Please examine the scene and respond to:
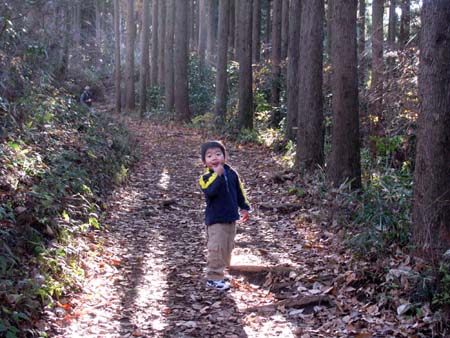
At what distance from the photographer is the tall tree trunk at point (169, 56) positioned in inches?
1067

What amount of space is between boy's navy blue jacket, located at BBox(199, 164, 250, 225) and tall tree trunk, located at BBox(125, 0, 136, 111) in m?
24.8

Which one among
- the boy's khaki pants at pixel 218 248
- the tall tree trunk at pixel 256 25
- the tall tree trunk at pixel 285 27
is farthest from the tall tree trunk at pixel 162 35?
the boy's khaki pants at pixel 218 248

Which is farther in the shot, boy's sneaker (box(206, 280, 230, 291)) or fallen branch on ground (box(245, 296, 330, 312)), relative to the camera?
boy's sneaker (box(206, 280, 230, 291))

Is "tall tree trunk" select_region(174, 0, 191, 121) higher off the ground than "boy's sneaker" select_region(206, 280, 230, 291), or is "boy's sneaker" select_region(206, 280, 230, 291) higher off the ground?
"tall tree trunk" select_region(174, 0, 191, 121)

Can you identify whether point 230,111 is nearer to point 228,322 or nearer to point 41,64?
point 41,64

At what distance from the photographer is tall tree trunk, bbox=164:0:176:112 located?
88.9ft

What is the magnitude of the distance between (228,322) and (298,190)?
17.5ft

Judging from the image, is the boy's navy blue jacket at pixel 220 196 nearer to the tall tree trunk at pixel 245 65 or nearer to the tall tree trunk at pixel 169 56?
the tall tree trunk at pixel 245 65

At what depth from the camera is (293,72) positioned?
15.5 m

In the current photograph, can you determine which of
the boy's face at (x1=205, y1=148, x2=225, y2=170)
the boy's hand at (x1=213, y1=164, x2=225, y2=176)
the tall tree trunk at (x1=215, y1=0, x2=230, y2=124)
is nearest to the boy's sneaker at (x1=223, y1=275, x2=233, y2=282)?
the boy's hand at (x1=213, y1=164, x2=225, y2=176)

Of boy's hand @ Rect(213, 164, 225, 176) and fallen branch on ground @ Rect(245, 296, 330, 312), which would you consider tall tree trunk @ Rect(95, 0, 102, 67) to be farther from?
fallen branch on ground @ Rect(245, 296, 330, 312)

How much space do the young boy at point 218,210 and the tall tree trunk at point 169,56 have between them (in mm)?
21251

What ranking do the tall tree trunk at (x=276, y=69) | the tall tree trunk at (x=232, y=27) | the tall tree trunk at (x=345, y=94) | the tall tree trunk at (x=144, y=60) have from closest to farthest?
1. the tall tree trunk at (x=345, y=94)
2. the tall tree trunk at (x=276, y=69)
3. the tall tree trunk at (x=144, y=60)
4. the tall tree trunk at (x=232, y=27)

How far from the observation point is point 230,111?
2114 cm
